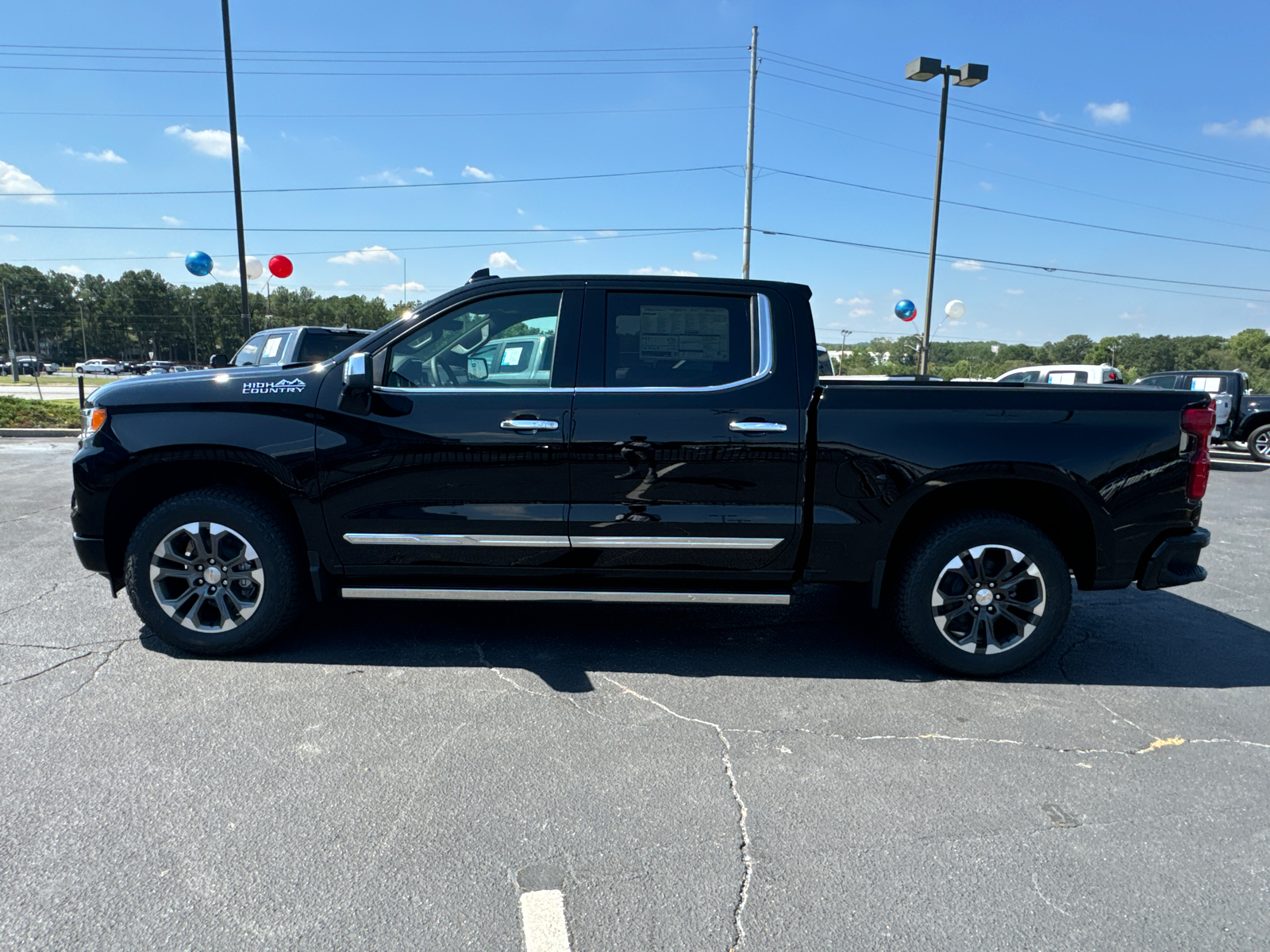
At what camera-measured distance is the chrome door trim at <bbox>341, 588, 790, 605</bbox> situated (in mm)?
3854

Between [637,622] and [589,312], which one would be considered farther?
[637,622]

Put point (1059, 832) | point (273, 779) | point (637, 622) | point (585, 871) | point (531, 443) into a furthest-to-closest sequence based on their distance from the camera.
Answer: point (637, 622) → point (531, 443) → point (273, 779) → point (1059, 832) → point (585, 871)

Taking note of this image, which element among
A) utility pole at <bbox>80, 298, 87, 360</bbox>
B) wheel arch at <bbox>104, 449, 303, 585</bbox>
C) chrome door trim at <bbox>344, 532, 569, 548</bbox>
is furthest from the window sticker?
utility pole at <bbox>80, 298, 87, 360</bbox>

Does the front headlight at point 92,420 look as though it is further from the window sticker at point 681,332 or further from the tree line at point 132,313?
the tree line at point 132,313

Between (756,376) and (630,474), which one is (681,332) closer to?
(756,376)

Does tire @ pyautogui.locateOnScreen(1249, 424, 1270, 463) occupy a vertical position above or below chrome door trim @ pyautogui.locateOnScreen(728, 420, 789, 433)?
below

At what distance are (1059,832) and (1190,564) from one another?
6.59ft

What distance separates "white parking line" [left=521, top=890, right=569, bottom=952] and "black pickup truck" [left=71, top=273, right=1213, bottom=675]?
1.74 metres

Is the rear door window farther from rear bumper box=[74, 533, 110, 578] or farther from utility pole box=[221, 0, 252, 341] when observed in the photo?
utility pole box=[221, 0, 252, 341]

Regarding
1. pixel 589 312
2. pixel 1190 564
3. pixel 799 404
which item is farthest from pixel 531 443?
pixel 1190 564

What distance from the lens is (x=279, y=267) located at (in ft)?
55.5

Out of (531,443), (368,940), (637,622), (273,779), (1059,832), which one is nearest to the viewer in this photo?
(368,940)

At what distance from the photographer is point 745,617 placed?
4.86 meters

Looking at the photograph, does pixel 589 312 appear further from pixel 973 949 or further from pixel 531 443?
pixel 973 949
